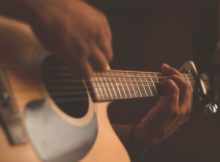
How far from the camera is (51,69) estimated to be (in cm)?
50

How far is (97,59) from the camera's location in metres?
0.46

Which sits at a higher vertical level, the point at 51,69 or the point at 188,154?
the point at 51,69

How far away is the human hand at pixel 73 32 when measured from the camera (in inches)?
15.9

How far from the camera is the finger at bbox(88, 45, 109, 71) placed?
456 millimetres

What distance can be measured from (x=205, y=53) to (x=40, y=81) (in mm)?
465

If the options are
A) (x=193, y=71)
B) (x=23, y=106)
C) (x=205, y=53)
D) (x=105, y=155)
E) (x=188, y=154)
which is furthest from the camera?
(x=188, y=154)

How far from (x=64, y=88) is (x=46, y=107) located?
54mm

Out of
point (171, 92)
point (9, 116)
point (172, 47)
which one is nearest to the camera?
point (9, 116)

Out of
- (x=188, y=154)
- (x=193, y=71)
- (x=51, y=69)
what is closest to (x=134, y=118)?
(x=188, y=154)

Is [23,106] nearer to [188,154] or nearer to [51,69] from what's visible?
[51,69]

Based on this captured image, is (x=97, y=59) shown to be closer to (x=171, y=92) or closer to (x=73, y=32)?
(x=73, y=32)

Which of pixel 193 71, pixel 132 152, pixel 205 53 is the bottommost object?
pixel 132 152

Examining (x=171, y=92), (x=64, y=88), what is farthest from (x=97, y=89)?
(x=171, y=92)

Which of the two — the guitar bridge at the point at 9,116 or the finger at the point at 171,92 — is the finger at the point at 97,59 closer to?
the guitar bridge at the point at 9,116
